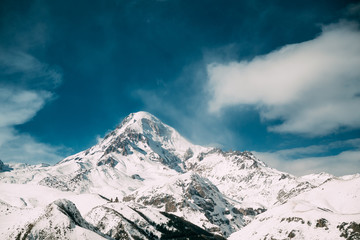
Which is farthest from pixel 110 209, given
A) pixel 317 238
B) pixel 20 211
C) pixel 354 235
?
pixel 354 235

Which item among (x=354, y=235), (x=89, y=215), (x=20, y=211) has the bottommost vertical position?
(x=354, y=235)

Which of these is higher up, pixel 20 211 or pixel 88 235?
pixel 20 211

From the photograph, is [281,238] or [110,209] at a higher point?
[110,209]

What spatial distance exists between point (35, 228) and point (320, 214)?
17213cm

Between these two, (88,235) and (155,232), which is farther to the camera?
(155,232)

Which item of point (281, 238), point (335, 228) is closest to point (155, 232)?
point (281, 238)

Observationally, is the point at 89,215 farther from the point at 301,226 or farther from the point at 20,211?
the point at 301,226

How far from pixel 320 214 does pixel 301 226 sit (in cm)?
1496

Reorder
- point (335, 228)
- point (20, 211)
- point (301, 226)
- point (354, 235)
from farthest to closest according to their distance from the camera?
point (301, 226), point (335, 228), point (354, 235), point (20, 211)

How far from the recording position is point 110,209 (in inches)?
7835

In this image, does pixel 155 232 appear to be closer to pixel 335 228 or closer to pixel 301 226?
pixel 301 226

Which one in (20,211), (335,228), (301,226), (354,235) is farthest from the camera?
(301,226)

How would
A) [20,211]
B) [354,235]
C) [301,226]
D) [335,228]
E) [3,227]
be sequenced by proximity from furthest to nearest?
[301,226] → [335,228] → [354,235] → [20,211] → [3,227]

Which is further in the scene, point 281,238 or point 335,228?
point 281,238
